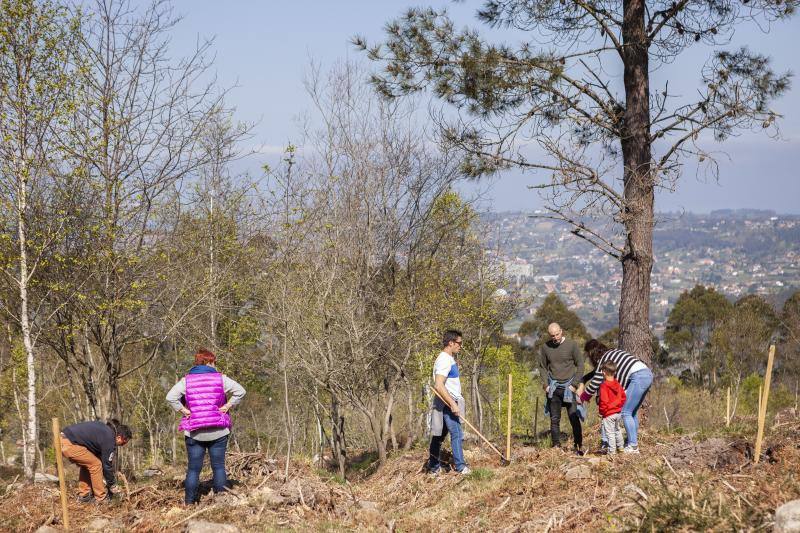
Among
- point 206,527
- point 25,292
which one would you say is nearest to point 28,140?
point 25,292

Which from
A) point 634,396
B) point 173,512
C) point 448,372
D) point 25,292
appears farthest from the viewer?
point 25,292

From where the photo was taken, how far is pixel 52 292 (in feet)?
36.2

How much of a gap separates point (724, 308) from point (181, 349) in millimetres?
48197

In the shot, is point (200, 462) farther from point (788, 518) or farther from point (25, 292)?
point (788, 518)

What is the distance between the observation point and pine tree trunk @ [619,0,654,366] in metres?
10.8

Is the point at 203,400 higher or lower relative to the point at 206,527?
higher

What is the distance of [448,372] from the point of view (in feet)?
29.5

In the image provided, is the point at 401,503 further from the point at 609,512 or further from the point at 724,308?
the point at 724,308

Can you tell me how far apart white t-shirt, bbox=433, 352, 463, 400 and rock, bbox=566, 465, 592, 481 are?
5.49 feet

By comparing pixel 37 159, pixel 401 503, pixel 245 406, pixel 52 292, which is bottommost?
pixel 245 406

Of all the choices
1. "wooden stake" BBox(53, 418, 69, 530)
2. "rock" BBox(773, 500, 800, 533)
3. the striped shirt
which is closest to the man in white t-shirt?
the striped shirt

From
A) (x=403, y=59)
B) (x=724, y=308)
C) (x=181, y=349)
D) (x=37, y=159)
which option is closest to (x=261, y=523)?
(x=37, y=159)

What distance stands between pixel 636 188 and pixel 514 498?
5.34 metres

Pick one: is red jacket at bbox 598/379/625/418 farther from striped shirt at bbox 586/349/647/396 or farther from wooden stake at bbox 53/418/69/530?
wooden stake at bbox 53/418/69/530
